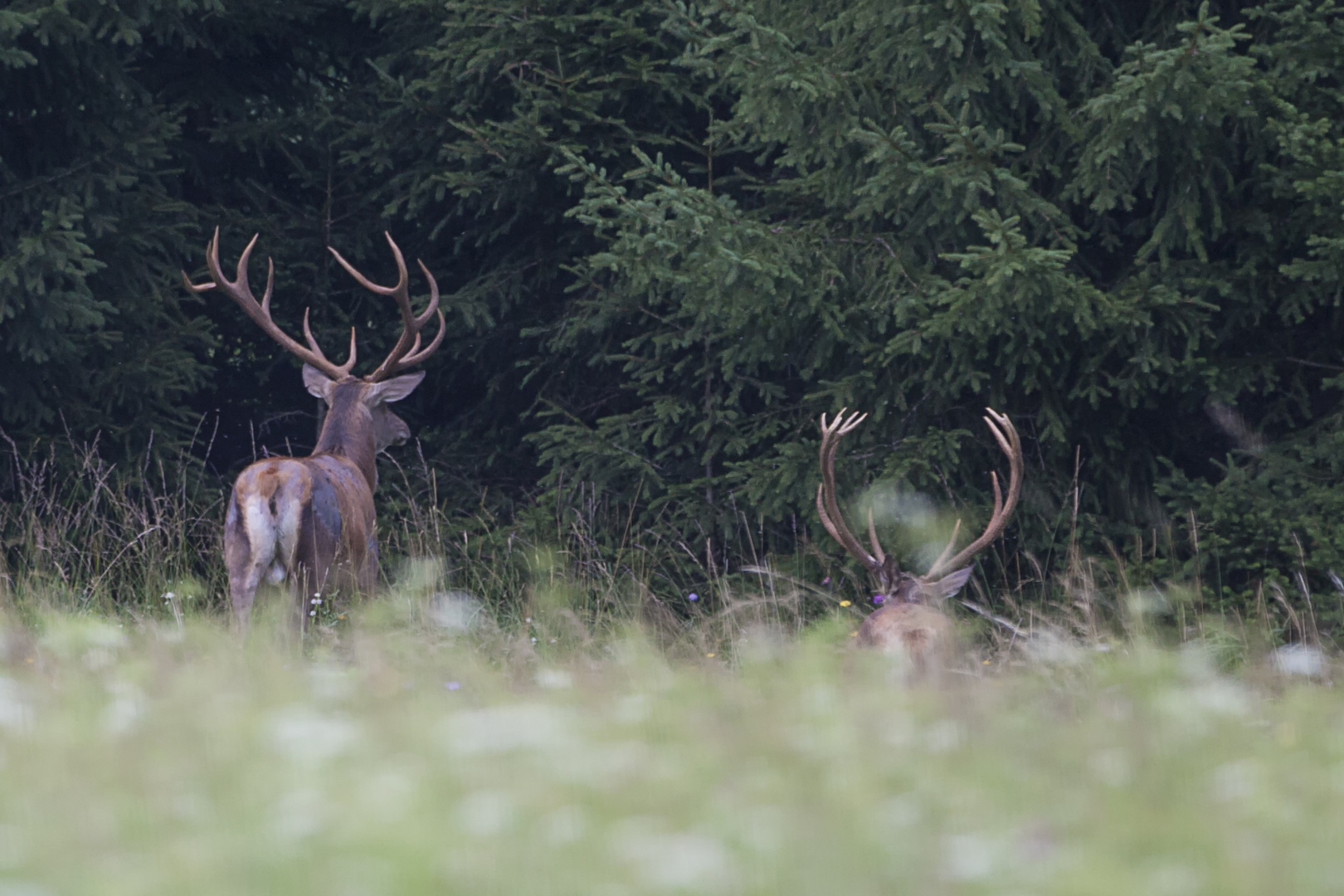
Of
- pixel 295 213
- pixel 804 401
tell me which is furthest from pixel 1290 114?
pixel 295 213

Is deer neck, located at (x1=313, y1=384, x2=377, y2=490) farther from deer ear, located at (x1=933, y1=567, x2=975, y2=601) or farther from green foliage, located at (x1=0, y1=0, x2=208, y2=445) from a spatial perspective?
deer ear, located at (x1=933, y1=567, x2=975, y2=601)

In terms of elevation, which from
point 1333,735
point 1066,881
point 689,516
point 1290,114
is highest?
point 1290,114

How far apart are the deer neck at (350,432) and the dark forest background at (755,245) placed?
1422mm

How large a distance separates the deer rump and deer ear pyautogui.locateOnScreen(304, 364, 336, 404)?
931mm

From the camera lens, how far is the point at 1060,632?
473 cm

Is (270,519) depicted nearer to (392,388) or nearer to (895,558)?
(392,388)

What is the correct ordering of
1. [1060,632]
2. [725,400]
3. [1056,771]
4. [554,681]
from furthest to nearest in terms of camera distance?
[725,400]
[1060,632]
[554,681]
[1056,771]

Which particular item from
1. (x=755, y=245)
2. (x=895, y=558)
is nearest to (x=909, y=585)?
(x=895, y=558)

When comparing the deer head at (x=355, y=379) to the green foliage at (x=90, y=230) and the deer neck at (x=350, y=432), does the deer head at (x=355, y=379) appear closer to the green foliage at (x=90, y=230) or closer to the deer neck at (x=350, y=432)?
the deer neck at (x=350, y=432)

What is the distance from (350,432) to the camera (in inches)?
292

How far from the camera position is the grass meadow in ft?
6.07

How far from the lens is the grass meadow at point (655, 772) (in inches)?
72.8

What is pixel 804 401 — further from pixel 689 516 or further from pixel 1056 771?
pixel 1056 771

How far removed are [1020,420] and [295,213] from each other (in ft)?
18.5
